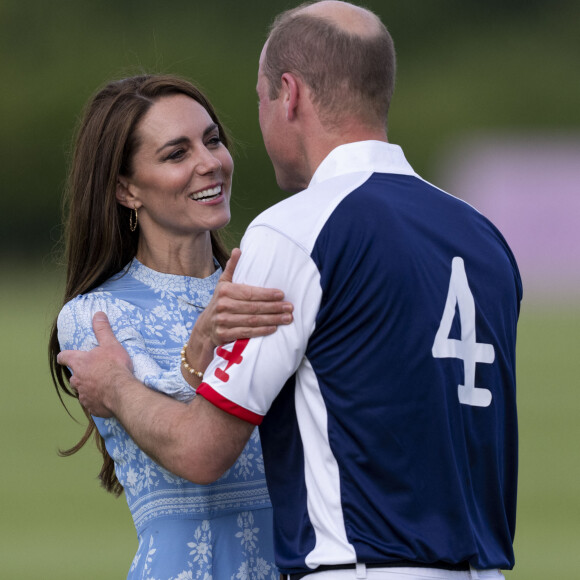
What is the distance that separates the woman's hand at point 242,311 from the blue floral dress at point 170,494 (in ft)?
1.53

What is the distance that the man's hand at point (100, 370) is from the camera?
2607 millimetres

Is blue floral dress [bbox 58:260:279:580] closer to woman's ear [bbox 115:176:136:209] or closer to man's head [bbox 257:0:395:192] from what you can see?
woman's ear [bbox 115:176:136:209]

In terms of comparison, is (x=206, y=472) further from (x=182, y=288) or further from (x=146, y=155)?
(x=146, y=155)

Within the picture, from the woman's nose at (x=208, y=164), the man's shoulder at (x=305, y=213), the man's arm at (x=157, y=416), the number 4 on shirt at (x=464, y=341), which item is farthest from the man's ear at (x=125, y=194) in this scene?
the number 4 on shirt at (x=464, y=341)

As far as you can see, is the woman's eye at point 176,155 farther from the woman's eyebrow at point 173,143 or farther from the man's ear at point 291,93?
the man's ear at point 291,93

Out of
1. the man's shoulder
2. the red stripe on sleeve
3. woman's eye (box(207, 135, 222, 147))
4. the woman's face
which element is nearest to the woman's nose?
the woman's face

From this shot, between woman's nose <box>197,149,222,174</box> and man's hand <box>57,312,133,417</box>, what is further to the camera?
woman's nose <box>197,149,222,174</box>

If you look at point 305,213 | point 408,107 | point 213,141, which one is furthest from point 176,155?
point 408,107

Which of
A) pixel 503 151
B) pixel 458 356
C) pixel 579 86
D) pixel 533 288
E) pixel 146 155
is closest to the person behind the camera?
pixel 458 356

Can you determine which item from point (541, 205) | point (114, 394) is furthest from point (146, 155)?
point (541, 205)

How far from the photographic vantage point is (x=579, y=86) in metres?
40.7

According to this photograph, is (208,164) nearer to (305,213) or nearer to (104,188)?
(104,188)

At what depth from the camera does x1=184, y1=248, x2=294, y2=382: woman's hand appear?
2.12m

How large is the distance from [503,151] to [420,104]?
Result: 3.68 m
